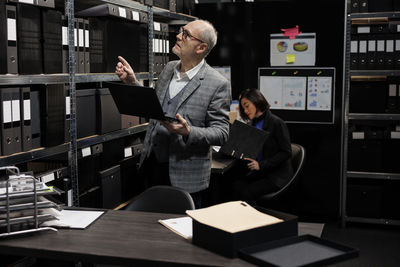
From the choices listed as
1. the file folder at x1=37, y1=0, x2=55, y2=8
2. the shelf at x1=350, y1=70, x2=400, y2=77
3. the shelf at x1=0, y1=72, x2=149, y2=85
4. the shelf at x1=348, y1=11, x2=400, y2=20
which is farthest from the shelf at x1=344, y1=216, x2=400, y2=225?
the file folder at x1=37, y1=0, x2=55, y2=8

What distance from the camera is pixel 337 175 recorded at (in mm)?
4867

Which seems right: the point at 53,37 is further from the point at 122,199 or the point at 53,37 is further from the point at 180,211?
the point at 122,199

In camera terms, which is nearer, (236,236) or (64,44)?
(236,236)

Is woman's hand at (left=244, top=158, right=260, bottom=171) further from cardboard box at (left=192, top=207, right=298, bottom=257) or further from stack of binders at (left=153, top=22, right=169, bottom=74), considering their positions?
cardboard box at (left=192, top=207, right=298, bottom=257)

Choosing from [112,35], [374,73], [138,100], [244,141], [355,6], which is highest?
[355,6]

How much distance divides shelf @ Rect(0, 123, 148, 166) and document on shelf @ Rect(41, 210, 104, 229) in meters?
0.47

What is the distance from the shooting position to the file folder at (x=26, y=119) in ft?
8.25

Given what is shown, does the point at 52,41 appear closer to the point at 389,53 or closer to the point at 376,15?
the point at 376,15

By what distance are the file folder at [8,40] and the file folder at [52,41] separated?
21cm

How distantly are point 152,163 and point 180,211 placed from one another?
1.92 ft

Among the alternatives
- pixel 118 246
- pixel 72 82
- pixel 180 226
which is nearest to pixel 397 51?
pixel 72 82

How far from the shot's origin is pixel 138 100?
233cm

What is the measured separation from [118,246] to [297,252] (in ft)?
1.85

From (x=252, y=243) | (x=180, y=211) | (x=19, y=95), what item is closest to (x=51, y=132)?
(x=19, y=95)
